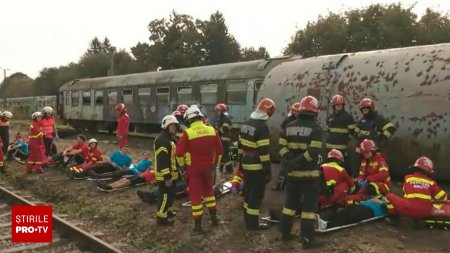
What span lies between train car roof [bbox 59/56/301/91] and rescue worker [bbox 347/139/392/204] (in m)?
7.57

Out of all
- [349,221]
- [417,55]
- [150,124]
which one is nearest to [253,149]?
[349,221]

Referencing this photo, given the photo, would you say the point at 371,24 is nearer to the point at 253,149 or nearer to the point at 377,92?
the point at 377,92

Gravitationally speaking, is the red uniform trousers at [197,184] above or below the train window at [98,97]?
below

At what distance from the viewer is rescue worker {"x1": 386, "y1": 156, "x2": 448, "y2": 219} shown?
249 inches

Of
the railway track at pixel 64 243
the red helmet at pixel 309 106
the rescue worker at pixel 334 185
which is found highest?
the red helmet at pixel 309 106

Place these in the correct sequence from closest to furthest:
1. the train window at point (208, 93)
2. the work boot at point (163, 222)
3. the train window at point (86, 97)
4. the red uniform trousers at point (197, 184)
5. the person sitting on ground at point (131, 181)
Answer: the red uniform trousers at point (197, 184), the work boot at point (163, 222), the person sitting on ground at point (131, 181), the train window at point (208, 93), the train window at point (86, 97)

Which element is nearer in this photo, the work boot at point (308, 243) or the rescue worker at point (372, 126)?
the work boot at point (308, 243)

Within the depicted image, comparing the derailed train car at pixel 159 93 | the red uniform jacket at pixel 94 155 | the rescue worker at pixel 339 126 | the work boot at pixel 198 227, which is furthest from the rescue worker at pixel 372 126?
the derailed train car at pixel 159 93

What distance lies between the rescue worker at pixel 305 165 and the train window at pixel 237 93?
9.48m

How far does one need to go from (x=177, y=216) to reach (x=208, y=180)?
124 cm

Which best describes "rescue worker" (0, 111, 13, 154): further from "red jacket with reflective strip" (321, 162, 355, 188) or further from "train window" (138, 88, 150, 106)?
"red jacket with reflective strip" (321, 162, 355, 188)

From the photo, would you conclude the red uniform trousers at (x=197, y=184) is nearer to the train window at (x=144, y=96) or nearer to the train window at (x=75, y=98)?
the train window at (x=144, y=96)

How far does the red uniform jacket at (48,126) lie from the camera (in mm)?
13422

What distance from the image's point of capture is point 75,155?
41.2ft
